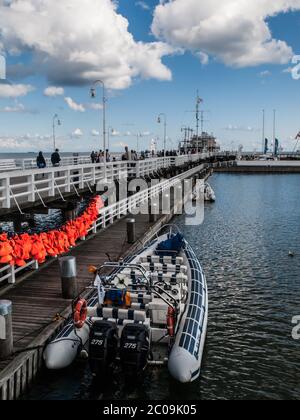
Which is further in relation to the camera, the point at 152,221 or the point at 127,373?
the point at 152,221

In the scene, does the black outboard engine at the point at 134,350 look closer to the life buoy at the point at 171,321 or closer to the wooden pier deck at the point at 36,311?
the life buoy at the point at 171,321

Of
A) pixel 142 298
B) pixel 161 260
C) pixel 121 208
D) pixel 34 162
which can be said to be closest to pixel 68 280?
pixel 142 298

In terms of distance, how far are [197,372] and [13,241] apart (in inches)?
217

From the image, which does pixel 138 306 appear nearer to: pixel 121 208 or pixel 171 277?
pixel 171 277

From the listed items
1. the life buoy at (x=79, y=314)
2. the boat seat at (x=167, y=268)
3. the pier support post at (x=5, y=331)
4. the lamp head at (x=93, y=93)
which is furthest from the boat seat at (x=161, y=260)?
the lamp head at (x=93, y=93)

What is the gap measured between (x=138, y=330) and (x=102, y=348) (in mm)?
829

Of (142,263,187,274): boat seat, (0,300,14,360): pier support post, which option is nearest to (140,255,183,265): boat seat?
(142,263,187,274): boat seat

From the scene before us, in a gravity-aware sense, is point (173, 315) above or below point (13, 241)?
below

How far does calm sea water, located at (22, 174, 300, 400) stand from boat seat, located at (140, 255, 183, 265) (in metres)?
1.73

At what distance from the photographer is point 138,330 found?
8.91 meters

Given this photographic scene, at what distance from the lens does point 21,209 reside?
13.8m

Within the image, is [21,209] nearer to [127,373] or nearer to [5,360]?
[5,360]

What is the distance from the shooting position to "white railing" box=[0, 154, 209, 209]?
45.7 ft
